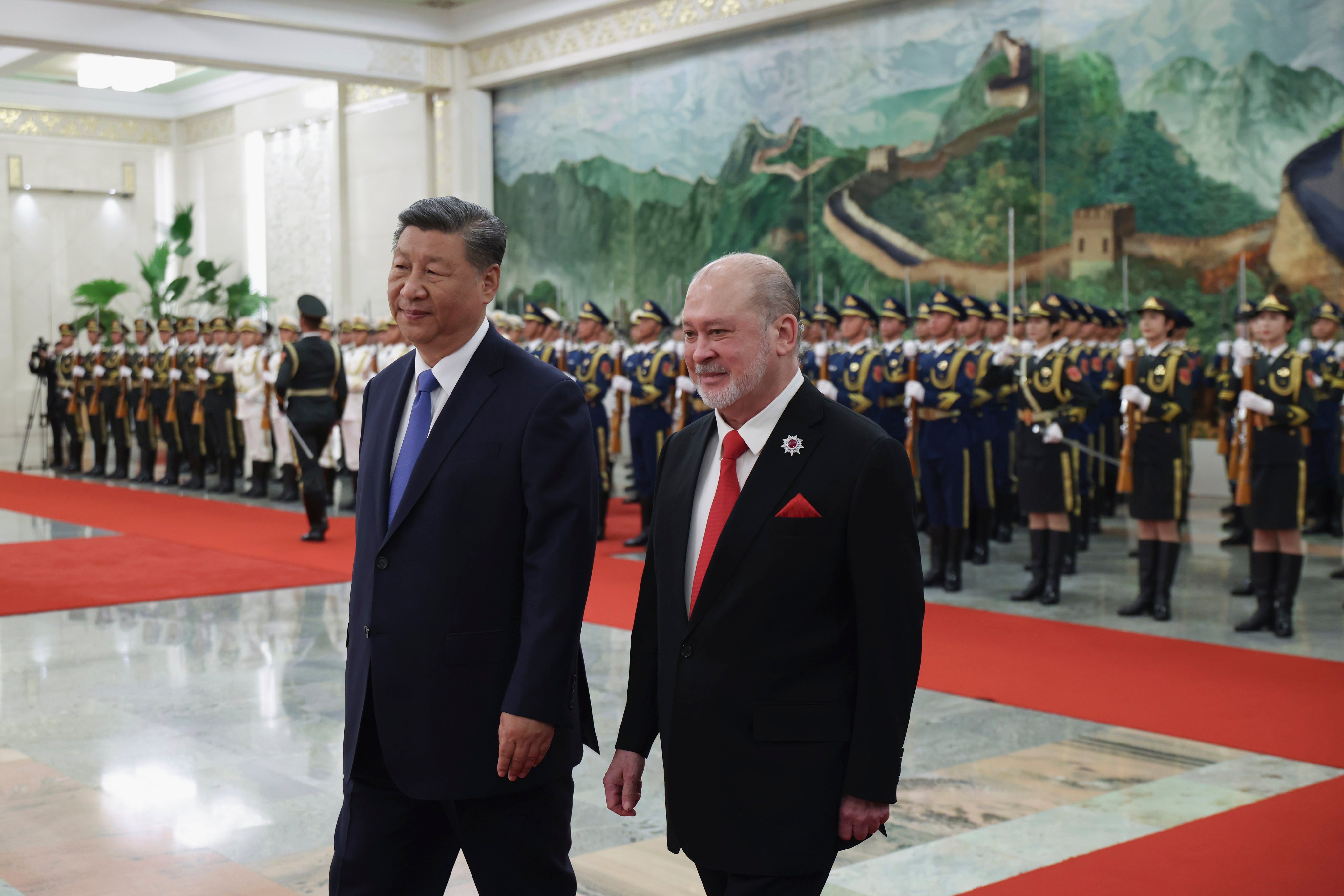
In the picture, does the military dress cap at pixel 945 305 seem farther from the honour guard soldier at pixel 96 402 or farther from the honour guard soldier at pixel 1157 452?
the honour guard soldier at pixel 96 402

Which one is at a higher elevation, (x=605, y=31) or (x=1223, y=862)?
(x=605, y=31)

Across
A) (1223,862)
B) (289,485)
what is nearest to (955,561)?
(1223,862)

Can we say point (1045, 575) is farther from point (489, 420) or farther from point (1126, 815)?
point (489, 420)

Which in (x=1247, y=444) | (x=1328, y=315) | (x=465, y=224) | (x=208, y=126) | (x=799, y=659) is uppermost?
(x=208, y=126)

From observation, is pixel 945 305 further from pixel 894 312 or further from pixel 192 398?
pixel 192 398

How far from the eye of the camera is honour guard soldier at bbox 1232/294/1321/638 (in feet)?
21.9

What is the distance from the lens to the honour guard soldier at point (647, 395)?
9867mm

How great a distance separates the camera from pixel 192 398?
47.8 feet

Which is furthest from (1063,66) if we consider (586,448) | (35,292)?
(35,292)

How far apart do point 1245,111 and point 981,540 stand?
4852 millimetres

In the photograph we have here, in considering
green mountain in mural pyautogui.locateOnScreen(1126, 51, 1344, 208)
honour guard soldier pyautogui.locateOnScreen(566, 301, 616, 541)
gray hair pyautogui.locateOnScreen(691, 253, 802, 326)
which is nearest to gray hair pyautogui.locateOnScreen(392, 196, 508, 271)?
gray hair pyautogui.locateOnScreen(691, 253, 802, 326)

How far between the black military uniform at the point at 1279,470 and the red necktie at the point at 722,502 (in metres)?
5.24

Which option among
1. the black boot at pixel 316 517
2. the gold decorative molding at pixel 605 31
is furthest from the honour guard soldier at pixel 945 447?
the gold decorative molding at pixel 605 31

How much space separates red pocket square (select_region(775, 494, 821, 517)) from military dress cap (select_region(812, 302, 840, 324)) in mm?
8542
